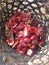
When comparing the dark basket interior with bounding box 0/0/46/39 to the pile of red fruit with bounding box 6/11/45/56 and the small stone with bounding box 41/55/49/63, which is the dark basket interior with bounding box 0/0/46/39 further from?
the small stone with bounding box 41/55/49/63

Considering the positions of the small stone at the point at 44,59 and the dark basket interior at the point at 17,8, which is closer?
the small stone at the point at 44,59

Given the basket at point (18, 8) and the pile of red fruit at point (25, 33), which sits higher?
the basket at point (18, 8)

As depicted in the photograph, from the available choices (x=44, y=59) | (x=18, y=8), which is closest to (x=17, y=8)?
(x=18, y=8)

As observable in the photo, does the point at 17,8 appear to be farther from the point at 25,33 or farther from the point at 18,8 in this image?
the point at 25,33

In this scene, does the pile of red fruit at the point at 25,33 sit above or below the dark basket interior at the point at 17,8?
below

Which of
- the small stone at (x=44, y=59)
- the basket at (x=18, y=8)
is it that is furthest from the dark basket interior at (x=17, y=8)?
the small stone at (x=44, y=59)

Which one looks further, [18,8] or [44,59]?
[18,8]

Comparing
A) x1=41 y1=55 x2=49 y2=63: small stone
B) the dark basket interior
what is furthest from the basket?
x1=41 y1=55 x2=49 y2=63: small stone

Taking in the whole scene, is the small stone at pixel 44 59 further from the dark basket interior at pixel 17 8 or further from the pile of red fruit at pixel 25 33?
the dark basket interior at pixel 17 8
